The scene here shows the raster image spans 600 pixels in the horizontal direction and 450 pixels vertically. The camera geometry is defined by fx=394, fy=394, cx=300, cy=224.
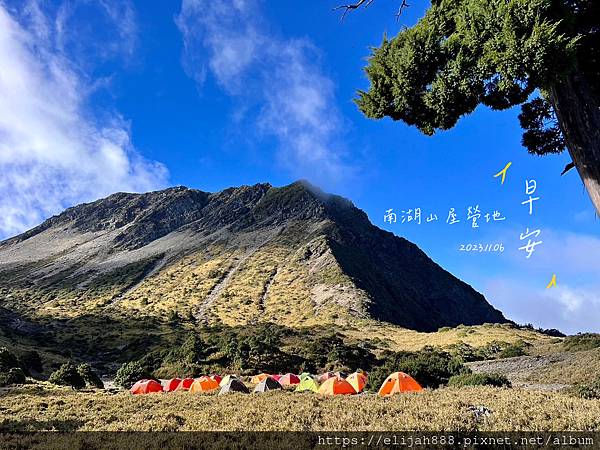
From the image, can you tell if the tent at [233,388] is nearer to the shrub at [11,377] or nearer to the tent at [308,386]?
the tent at [308,386]

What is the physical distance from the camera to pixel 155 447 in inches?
391

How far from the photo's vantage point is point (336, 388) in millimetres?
22203

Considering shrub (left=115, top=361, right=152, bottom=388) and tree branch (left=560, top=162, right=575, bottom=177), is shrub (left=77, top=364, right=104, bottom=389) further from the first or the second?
tree branch (left=560, top=162, right=575, bottom=177)

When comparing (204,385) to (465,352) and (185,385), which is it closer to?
(185,385)

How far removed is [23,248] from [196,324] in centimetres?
14406

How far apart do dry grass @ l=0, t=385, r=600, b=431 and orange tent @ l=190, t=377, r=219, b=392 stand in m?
7.16

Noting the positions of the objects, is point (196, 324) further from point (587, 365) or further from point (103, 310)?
point (587, 365)

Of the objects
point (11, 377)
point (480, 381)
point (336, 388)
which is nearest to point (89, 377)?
point (11, 377)

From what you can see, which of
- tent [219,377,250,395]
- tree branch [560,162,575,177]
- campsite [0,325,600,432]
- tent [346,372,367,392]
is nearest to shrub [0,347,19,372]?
campsite [0,325,600,432]

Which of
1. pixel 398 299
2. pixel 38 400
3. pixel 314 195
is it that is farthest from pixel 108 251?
pixel 38 400

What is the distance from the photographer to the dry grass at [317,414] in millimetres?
10344

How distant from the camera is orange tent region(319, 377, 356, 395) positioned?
871 inches

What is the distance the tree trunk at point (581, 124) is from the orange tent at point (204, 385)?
24.9 meters

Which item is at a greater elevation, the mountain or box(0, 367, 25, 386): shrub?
the mountain
